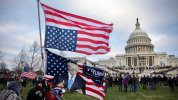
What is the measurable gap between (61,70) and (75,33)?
1971mm

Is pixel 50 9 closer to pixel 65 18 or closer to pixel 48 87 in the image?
pixel 65 18

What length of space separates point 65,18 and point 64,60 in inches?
82.6

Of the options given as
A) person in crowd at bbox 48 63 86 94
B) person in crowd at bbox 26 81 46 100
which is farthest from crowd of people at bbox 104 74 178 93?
person in crowd at bbox 26 81 46 100

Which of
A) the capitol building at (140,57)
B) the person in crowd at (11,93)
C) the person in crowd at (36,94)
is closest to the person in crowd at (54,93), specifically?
the person in crowd at (36,94)

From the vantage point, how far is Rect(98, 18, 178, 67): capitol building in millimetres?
81438

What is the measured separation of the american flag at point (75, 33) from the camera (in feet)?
19.0

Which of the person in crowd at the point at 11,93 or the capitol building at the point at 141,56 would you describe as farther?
the capitol building at the point at 141,56

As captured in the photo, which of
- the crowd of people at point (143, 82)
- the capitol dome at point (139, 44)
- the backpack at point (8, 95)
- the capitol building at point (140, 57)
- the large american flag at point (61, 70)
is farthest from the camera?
the capitol dome at point (139, 44)

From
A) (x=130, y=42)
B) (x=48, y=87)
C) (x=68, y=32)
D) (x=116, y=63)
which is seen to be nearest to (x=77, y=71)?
(x=48, y=87)

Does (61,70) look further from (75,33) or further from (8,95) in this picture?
(8,95)

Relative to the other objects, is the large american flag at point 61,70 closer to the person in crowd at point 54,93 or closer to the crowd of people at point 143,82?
the person in crowd at point 54,93

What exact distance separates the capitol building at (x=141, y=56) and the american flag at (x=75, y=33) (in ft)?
216

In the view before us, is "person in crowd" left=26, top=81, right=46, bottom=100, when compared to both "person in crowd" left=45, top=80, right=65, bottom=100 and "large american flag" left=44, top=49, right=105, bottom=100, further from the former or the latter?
"large american flag" left=44, top=49, right=105, bottom=100

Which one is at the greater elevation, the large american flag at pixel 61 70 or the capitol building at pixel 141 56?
the capitol building at pixel 141 56
